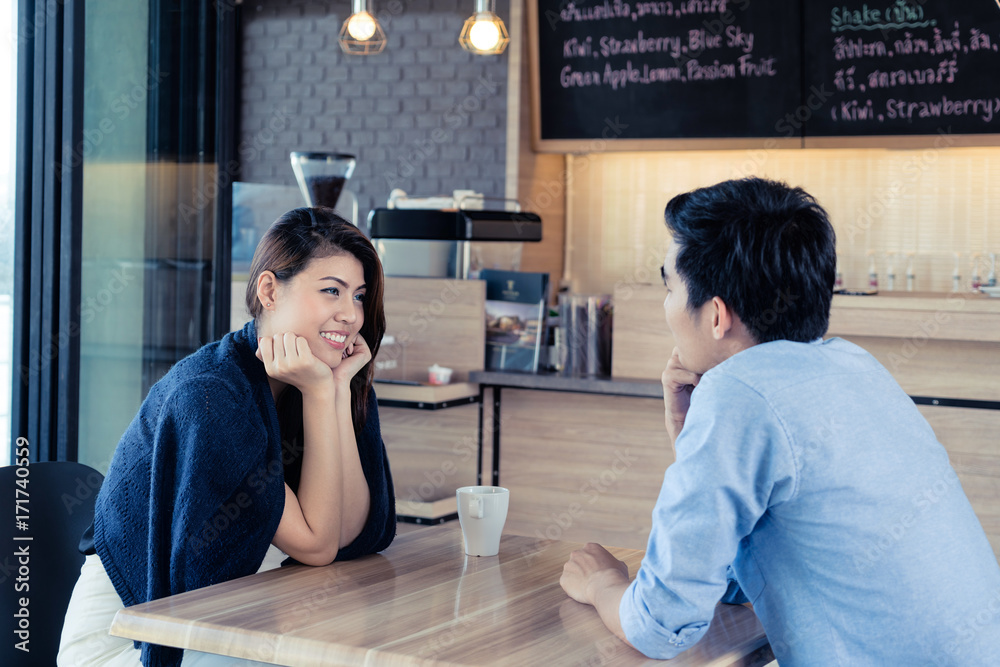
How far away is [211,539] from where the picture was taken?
4.65 feet

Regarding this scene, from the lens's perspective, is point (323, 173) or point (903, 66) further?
point (903, 66)

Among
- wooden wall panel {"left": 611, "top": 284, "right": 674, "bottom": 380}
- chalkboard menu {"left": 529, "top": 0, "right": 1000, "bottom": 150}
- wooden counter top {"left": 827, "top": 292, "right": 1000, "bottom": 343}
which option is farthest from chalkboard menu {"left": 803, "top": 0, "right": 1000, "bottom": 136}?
wooden wall panel {"left": 611, "top": 284, "right": 674, "bottom": 380}

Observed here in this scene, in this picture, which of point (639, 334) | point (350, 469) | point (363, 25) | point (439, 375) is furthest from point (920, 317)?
point (350, 469)

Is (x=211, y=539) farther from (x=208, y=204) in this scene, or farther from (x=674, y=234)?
(x=208, y=204)

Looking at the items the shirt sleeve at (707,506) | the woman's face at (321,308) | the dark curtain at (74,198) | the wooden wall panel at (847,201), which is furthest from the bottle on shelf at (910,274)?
the shirt sleeve at (707,506)

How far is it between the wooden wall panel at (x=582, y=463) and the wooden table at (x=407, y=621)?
5.92ft

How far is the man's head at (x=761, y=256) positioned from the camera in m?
1.17

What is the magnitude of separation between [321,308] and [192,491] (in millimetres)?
390

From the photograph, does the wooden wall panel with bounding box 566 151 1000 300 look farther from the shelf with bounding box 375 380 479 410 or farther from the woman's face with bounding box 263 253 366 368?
the woman's face with bounding box 263 253 366 368

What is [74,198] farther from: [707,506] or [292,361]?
[707,506]

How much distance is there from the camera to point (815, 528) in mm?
1122

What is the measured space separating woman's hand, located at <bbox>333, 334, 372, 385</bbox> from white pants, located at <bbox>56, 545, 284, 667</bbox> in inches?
18.2

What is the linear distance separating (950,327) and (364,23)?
198cm

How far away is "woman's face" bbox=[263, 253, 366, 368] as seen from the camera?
1.65m
